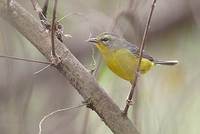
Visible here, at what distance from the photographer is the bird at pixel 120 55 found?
310cm

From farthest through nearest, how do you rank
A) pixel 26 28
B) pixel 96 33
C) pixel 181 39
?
pixel 181 39 < pixel 96 33 < pixel 26 28

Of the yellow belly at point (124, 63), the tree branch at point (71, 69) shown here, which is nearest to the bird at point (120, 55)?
the yellow belly at point (124, 63)

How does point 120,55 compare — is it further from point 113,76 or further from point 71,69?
point 71,69

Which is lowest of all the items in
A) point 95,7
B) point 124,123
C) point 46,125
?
point 124,123

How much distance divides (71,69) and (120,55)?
1.51 meters

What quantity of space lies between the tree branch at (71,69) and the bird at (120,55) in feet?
3.42

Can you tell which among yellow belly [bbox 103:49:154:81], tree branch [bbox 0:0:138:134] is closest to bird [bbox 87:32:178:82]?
yellow belly [bbox 103:49:154:81]

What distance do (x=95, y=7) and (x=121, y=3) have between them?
46 centimetres

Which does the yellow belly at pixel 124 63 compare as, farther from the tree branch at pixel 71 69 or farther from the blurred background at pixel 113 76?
the tree branch at pixel 71 69

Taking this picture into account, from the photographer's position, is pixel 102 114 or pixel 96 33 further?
pixel 96 33

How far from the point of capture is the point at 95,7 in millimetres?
3398

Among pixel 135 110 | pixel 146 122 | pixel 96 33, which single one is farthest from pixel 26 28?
pixel 96 33

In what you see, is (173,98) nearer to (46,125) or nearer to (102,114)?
(46,125)

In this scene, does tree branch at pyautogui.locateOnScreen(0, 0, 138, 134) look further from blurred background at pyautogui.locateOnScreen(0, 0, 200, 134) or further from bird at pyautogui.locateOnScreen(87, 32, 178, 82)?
bird at pyautogui.locateOnScreen(87, 32, 178, 82)
